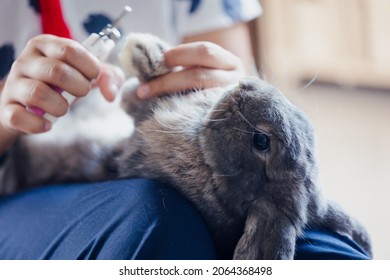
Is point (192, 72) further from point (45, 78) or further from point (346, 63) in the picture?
point (346, 63)

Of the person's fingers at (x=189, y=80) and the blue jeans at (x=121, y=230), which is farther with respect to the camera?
the person's fingers at (x=189, y=80)

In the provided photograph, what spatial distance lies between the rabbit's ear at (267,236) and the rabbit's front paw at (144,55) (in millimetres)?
179

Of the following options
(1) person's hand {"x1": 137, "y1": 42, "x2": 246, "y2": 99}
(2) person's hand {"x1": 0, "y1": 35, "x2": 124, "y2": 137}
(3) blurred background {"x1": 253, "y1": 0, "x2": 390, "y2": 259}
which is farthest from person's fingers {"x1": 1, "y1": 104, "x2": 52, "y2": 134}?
(3) blurred background {"x1": 253, "y1": 0, "x2": 390, "y2": 259}

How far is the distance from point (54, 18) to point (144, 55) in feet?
0.36

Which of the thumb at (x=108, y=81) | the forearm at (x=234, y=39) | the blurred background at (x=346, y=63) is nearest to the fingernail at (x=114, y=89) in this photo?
the thumb at (x=108, y=81)

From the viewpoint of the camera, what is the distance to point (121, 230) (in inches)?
19.1

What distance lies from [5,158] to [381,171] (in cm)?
71

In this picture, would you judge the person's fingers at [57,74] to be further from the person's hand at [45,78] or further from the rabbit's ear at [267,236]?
the rabbit's ear at [267,236]

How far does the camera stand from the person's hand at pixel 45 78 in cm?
54

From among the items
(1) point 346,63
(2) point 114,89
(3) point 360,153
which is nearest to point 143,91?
(2) point 114,89

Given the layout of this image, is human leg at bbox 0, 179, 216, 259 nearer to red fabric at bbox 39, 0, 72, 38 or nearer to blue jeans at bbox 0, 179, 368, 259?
blue jeans at bbox 0, 179, 368, 259

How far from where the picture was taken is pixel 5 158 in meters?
0.69

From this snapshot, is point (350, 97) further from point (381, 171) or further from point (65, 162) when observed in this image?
point (65, 162)
